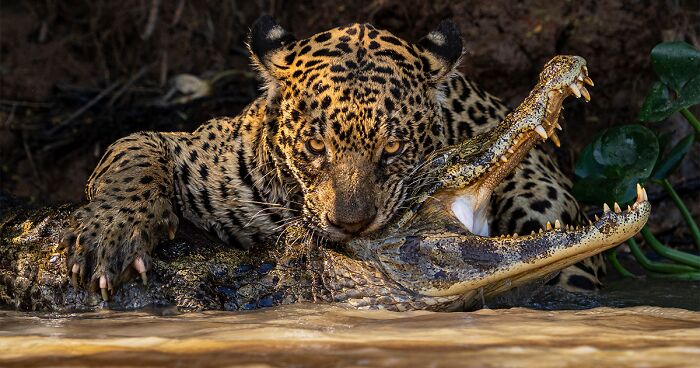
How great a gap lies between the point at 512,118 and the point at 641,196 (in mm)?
753

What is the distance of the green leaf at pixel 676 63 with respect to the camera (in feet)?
22.1

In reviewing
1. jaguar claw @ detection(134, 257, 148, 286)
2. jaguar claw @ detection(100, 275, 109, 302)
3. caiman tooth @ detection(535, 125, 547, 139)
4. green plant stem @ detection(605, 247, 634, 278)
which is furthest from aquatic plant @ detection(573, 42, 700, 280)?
jaguar claw @ detection(100, 275, 109, 302)

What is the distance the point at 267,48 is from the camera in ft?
21.8

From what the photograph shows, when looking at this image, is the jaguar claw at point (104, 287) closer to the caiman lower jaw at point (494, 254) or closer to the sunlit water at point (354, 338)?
the sunlit water at point (354, 338)

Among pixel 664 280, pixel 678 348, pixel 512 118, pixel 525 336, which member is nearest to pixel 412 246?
pixel 512 118

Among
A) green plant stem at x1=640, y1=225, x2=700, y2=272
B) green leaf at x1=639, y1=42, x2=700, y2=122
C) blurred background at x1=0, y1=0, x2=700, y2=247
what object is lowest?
green plant stem at x1=640, y1=225, x2=700, y2=272

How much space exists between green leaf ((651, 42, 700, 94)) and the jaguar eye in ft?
6.00

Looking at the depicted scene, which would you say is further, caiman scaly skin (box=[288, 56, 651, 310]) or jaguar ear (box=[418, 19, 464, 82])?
jaguar ear (box=[418, 19, 464, 82])

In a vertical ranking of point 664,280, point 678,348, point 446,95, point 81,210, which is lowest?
point 678,348

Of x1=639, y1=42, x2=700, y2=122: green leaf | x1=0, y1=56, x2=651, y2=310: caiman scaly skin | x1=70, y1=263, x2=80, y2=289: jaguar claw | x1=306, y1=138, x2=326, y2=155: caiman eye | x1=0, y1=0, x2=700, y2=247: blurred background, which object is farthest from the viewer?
x1=0, y1=0, x2=700, y2=247: blurred background

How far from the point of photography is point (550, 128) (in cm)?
544

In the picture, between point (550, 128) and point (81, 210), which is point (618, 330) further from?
→ point (81, 210)

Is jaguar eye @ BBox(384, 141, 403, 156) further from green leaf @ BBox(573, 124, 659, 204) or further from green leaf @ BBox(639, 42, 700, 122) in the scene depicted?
green leaf @ BBox(639, 42, 700, 122)

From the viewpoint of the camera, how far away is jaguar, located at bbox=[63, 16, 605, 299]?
5.64 metres
